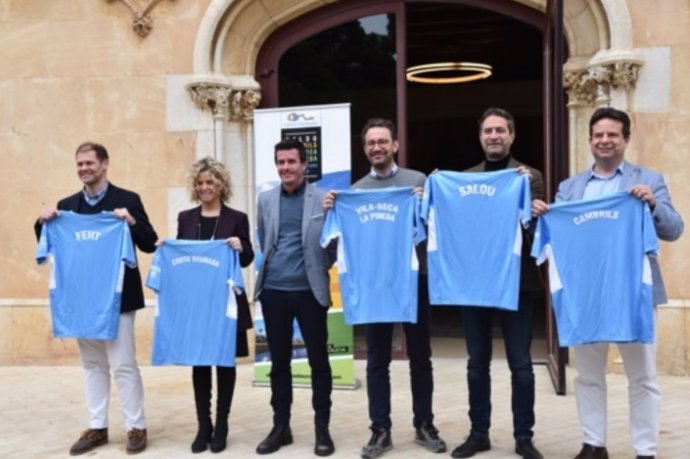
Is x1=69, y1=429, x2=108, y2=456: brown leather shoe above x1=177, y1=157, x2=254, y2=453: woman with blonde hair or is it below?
below

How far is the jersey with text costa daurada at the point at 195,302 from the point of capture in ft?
16.7

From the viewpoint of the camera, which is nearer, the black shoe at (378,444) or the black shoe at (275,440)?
the black shoe at (378,444)

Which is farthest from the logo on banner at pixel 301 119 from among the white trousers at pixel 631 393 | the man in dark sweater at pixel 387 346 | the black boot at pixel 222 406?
the white trousers at pixel 631 393

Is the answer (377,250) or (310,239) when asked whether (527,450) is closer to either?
(377,250)

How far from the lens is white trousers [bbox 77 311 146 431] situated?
5246mm

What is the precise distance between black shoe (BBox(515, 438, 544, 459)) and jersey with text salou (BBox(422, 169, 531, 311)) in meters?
0.81

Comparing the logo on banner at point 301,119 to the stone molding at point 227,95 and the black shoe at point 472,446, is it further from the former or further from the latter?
the black shoe at point 472,446

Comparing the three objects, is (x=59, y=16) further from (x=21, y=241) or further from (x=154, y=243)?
(x=154, y=243)

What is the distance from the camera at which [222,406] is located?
5.15 meters

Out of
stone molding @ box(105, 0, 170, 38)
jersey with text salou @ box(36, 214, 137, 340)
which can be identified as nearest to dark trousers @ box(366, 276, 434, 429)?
jersey with text salou @ box(36, 214, 137, 340)

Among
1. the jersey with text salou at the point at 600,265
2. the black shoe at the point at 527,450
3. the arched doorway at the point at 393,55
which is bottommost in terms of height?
the black shoe at the point at 527,450

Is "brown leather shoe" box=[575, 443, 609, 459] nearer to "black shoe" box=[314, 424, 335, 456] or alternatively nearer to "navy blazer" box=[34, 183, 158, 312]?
"black shoe" box=[314, 424, 335, 456]

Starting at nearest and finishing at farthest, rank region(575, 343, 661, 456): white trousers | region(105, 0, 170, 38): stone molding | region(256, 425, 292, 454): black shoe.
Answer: region(575, 343, 661, 456): white trousers
region(256, 425, 292, 454): black shoe
region(105, 0, 170, 38): stone molding

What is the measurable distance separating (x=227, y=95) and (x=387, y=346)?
12.8 ft
